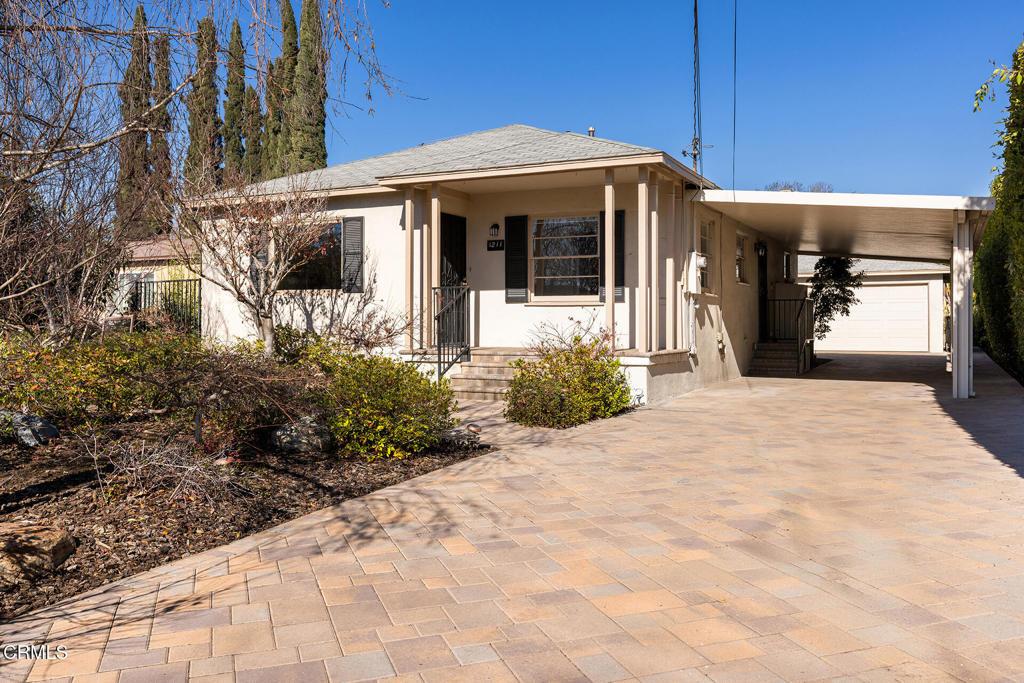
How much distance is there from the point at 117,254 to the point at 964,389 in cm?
1135

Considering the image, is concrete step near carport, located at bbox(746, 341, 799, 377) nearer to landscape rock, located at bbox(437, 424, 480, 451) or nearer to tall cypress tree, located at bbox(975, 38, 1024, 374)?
tall cypress tree, located at bbox(975, 38, 1024, 374)

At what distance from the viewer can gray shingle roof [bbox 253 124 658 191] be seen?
11.0 m

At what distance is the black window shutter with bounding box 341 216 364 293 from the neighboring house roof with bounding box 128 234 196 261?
2.40 m

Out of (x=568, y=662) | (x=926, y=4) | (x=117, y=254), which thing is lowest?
(x=568, y=662)

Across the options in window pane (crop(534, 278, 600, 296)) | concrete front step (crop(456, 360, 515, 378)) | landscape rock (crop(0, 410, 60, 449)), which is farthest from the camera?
window pane (crop(534, 278, 600, 296))

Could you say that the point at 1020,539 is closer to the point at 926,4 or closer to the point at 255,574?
the point at 255,574

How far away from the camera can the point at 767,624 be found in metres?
3.22

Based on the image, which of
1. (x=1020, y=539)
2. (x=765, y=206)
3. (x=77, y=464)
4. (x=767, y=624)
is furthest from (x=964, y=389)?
(x=77, y=464)

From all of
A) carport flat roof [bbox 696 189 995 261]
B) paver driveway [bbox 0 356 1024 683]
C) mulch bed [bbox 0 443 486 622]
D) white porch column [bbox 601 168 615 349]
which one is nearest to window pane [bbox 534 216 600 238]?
white porch column [bbox 601 168 615 349]

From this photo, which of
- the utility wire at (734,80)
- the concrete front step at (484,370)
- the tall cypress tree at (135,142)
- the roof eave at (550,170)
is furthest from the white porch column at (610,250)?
the tall cypress tree at (135,142)

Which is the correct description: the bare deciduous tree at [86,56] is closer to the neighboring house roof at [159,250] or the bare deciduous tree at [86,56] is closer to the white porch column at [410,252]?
the neighboring house roof at [159,250]

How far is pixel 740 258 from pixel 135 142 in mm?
11713

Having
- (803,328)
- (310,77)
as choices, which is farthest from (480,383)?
(803,328)

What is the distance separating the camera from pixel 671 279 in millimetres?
11664
